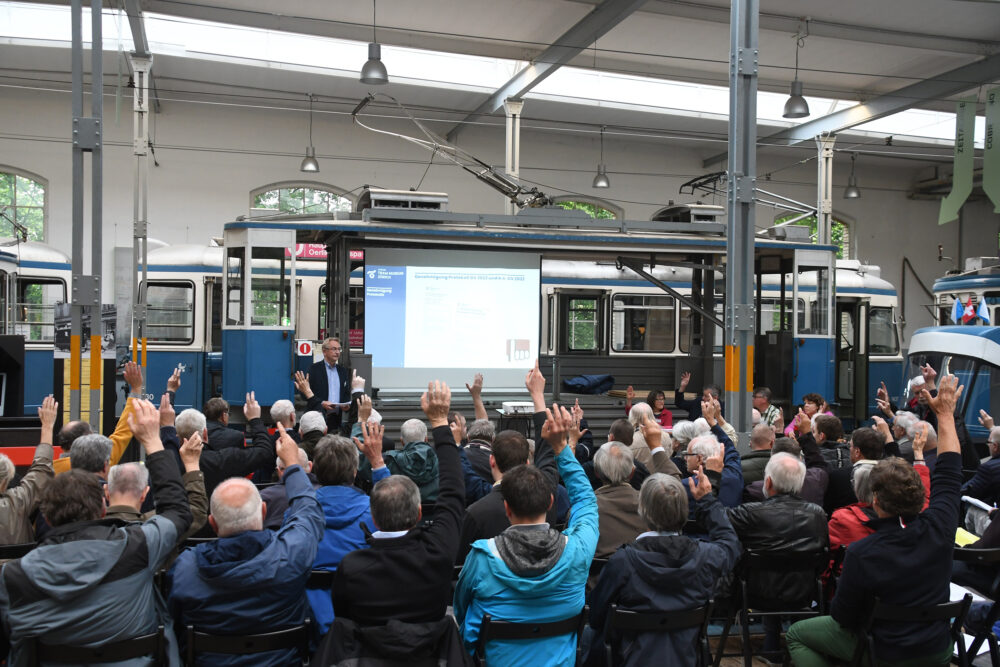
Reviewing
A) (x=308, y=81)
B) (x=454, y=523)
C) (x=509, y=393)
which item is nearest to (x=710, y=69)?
(x=308, y=81)

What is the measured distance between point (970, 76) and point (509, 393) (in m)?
11.9

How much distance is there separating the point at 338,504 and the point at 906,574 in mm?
2380

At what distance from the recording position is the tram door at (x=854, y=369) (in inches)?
555

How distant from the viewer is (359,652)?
2.77 meters

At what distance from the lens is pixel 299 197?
21547 millimetres

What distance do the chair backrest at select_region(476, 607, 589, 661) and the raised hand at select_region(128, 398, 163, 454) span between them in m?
1.46

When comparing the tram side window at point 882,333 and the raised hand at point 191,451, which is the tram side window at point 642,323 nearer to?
the tram side window at point 882,333

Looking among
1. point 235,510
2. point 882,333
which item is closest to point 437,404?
point 235,510

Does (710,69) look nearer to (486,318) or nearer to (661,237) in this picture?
(661,237)

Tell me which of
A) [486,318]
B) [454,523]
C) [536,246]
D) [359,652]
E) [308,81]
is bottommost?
[359,652]

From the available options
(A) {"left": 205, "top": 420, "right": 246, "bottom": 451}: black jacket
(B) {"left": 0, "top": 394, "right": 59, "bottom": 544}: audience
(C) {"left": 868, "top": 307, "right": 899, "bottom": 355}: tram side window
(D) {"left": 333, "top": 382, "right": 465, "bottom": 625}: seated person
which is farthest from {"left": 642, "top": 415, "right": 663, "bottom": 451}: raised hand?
(C) {"left": 868, "top": 307, "right": 899, "bottom": 355}: tram side window

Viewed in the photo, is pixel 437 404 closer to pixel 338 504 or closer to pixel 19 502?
pixel 338 504

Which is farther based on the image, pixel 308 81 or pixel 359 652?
pixel 308 81

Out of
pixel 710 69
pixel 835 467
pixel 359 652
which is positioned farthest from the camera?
pixel 710 69
